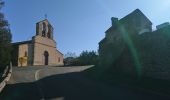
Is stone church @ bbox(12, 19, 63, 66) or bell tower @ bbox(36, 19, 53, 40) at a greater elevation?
bell tower @ bbox(36, 19, 53, 40)

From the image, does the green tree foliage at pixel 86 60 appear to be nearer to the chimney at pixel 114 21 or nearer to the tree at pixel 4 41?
the chimney at pixel 114 21

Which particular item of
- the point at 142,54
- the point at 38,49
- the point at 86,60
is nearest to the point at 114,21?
the point at 86,60

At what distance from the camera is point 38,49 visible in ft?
222

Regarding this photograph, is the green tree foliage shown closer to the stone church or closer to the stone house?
the stone church

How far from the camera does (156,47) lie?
26.6 meters

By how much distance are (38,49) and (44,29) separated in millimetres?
5463

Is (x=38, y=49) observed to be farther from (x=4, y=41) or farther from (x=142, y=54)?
(x=142, y=54)

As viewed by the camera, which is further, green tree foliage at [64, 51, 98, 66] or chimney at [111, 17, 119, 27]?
green tree foliage at [64, 51, 98, 66]

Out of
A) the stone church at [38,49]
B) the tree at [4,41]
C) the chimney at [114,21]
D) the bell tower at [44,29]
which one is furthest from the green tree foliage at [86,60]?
the tree at [4,41]

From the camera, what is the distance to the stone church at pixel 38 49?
62344mm

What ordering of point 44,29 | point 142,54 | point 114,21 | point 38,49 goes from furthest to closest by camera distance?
point 38,49 → point 44,29 → point 114,21 → point 142,54

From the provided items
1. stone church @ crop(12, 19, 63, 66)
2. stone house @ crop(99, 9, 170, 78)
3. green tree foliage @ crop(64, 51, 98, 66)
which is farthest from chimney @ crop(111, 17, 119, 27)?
stone church @ crop(12, 19, 63, 66)

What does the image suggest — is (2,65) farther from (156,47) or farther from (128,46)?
(156,47)

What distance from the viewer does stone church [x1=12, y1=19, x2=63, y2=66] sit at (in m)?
62.3
